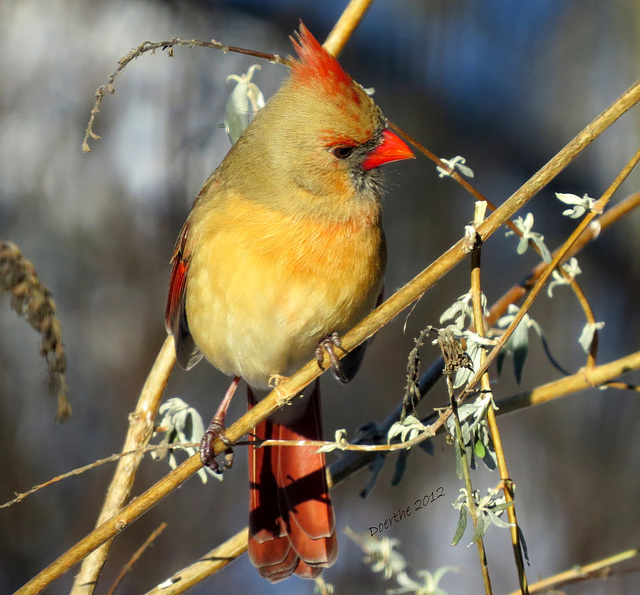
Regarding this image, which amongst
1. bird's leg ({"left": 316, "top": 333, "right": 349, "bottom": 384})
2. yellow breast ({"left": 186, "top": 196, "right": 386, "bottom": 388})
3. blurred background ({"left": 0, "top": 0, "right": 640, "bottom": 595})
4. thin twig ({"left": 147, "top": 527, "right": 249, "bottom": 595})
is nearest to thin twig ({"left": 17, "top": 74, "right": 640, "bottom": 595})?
bird's leg ({"left": 316, "top": 333, "right": 349, "bottom": 384})

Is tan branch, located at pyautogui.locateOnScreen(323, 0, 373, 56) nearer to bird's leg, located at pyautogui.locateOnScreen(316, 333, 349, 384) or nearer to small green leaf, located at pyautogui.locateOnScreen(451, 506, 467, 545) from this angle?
bird's leg, located at pyautogui.locateOnScreen(316, 333, 349, 384)

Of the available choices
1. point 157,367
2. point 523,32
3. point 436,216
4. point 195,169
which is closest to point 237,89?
point 157,367

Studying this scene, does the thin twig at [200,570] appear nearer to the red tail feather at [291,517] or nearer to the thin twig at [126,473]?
the thin twig at [126,473]

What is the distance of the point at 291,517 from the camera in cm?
241

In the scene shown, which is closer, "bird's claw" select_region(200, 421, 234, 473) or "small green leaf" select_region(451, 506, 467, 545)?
"small green leaf" select_region(451, 506, 467, 545)

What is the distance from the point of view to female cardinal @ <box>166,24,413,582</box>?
84.1 inches

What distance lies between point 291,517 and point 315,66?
1.27 metres

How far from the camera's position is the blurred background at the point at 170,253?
3723 millimetres

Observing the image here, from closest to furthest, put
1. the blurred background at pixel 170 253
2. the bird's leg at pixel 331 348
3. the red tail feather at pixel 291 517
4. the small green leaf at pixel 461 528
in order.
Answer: the small green leaf at pixel 461 528, the bird's leg at pixel 331 348, the red tail feather at pixel 291 517, the blurred background at pixel 170 253

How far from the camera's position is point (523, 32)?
4.75 meters

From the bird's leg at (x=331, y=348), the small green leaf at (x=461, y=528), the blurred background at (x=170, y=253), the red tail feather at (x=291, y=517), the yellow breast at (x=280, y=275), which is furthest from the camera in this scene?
the blurred background at (x=170, y=253)

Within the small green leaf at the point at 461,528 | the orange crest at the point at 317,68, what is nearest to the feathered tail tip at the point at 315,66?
the orange crest at the point at 317,68

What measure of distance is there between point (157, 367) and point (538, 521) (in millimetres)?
2352

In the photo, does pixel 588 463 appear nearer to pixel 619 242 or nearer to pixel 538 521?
pixel 538 521
